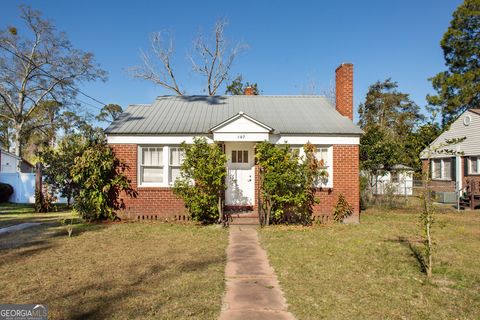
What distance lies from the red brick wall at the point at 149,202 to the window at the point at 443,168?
19504 millimetres

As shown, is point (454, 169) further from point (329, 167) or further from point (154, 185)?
point (154, 185)

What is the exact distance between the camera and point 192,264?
6.30 m

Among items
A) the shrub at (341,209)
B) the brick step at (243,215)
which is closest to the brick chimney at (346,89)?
the shrub at (341,209)

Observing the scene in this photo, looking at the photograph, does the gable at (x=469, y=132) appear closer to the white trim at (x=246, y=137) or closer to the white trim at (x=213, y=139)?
the white trim at (x=213, y=139)

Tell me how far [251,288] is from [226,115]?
29.2 ft

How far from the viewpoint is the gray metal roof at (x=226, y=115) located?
11562 millimetres

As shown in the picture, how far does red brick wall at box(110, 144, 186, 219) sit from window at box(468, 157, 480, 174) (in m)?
18.7

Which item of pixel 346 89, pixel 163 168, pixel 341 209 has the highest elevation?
pixel 346 89

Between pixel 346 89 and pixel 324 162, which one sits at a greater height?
pixel 346 89

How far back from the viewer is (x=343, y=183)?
11438 millimetres

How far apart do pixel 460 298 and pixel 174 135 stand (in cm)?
926

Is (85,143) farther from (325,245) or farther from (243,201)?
(325,245)

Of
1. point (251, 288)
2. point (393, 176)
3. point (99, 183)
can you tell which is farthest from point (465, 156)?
point (99, 183)

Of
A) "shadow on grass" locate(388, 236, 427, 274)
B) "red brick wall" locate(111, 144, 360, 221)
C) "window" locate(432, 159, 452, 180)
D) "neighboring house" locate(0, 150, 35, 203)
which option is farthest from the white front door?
"window" locate(432, 159, 452, 180)
